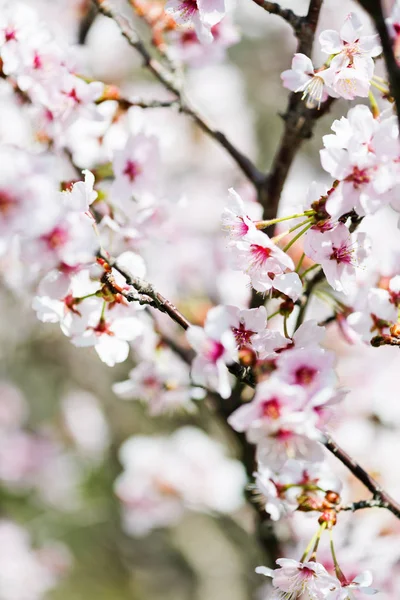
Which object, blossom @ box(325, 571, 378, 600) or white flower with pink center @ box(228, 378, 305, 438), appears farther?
blossom @ box(325, 571, 378, 600)

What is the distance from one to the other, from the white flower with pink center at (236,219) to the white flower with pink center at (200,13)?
0.26m

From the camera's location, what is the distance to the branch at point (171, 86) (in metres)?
1.36

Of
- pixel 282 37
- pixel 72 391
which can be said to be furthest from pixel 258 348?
pixel 282 37

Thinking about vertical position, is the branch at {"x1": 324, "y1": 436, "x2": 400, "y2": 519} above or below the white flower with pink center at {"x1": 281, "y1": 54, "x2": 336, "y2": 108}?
below

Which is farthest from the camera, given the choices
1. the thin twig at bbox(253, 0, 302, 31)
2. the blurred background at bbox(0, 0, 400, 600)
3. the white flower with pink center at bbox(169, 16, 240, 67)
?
the blurred background at bbox(0, 0, 400, 600)

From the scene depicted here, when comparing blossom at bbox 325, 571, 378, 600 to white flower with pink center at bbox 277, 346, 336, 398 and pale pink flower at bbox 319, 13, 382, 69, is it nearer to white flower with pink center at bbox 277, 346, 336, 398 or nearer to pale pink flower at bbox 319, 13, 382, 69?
white flower with pink center at bbox 277, 346, 336, 398

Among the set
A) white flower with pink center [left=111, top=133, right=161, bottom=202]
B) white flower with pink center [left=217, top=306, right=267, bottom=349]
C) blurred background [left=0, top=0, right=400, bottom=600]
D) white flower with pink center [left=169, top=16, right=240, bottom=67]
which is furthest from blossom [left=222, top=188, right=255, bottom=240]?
blurred background [left=0, top=0, right=400, bottom=600]

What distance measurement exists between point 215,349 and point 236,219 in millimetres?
210

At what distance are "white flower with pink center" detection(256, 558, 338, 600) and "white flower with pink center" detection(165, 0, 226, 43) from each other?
80cm

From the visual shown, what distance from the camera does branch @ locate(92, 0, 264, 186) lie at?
136 cm

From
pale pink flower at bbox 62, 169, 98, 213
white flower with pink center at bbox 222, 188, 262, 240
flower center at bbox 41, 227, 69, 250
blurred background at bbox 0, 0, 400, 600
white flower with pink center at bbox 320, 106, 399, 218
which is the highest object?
white flower with pink center at bbox 320, 106, 399, 218

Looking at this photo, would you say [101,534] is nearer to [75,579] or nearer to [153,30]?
[75,579]

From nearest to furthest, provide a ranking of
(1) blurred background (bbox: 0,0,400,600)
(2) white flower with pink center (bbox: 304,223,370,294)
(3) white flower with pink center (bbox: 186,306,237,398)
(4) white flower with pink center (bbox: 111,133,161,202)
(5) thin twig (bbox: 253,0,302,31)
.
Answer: (3) white flower with pink center (bbox: 186,306,237,398)
(2) white flower with pink center (bbox: 304,223,370,294)
(5) thin twig (bbox: 253,0,302,31)
(4) white flower with pink center (bbox: 111,133,161,202)
(1) blurred background (bbox: 0,0,400,600)

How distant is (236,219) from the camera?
0.95 m
